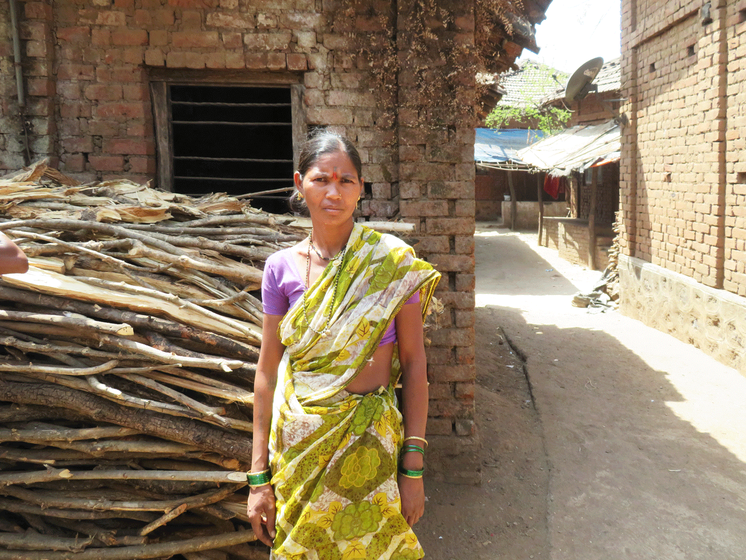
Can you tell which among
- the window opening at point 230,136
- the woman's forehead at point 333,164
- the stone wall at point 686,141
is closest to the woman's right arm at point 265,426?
the woman's forehead at point 333,164

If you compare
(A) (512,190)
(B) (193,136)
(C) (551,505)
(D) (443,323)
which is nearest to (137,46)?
(B) (193,136)

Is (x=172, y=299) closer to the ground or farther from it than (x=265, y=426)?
farther from it

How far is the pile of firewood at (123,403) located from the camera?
2.42m

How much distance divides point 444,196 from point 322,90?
3.48ft

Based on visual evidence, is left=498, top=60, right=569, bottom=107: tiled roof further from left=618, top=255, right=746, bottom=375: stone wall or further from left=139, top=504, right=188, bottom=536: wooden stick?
left=139, top=504, right=188, bottom=536: wooden stick

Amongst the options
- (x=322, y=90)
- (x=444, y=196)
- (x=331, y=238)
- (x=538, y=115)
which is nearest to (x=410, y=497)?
(x=331, y=238)

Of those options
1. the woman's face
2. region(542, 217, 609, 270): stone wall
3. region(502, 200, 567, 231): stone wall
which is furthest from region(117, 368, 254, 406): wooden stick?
region(502, 200, 567, 231): stone wall

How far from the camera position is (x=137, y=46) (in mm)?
3922

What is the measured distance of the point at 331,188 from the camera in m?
1.87

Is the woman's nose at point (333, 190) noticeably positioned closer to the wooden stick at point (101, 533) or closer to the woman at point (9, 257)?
the woman at point (9, 257)

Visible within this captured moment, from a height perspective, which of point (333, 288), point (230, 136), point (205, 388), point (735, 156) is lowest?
point (205, 388)

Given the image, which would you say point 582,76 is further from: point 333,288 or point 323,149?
point 333,288

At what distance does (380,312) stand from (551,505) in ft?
8.76

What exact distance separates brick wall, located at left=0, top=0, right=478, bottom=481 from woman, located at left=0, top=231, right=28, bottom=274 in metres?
2.67
